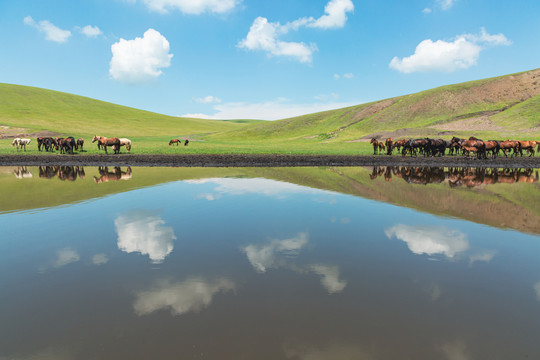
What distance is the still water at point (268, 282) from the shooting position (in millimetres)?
3992

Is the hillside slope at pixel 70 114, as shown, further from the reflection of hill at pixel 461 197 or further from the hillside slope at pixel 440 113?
the reflection of hill at pixel 461 197

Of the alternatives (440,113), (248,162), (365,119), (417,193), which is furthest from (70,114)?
(417,193)

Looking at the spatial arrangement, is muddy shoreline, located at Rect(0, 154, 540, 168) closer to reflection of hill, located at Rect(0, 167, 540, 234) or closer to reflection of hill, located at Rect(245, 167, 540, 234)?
reflection of hill, located at Rect(0, 167, 540, 234)

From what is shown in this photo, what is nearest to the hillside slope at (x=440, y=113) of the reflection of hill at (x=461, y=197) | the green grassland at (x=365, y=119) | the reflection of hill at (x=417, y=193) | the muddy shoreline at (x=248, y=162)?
the green grassland at (x=365, y=119)

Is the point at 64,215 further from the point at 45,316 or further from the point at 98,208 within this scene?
the point at 45,316

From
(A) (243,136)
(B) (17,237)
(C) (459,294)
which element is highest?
(A) (243,136)

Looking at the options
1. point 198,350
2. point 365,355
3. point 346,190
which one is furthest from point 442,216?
point 198,350

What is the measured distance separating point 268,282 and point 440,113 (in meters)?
101

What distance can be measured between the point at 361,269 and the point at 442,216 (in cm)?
649

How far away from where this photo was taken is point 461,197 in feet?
47.0

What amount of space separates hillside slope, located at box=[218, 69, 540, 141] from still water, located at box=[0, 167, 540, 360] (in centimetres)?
6181

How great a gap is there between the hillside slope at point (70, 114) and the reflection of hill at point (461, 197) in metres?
90.6

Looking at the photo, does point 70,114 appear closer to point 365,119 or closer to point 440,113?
point 365,119

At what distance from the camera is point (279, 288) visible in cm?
539
